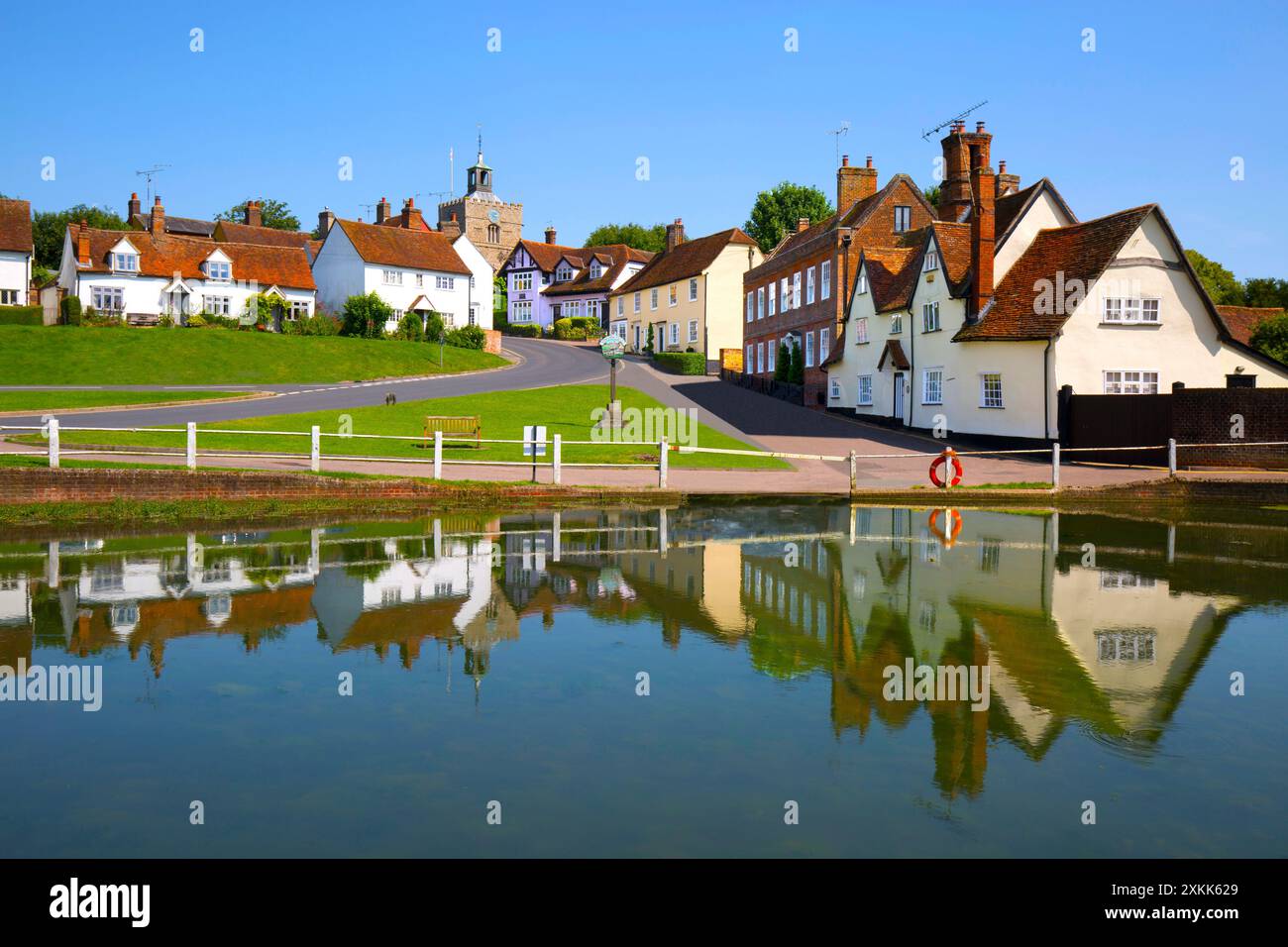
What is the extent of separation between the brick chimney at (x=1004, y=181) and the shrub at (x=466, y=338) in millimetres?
34484

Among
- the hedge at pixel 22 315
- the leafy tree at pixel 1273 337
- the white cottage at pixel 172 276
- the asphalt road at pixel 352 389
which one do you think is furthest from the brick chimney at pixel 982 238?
the hedge at pixel 22 315

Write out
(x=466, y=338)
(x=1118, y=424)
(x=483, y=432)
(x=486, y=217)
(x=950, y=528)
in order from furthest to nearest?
(x=486, y=217), (x=466, y=338), (x=483, y=432), (x=1118, y=424), (x=950, y=528)

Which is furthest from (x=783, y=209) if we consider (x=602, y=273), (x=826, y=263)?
(x=826, y=263)

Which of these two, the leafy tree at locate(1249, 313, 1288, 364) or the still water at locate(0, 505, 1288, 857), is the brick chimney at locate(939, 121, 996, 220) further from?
the still water at locate(0, 505, 1288, 857)

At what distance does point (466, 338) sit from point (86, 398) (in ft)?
98.2

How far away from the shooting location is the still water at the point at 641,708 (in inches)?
258

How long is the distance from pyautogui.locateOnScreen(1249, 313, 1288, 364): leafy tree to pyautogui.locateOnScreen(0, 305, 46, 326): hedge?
6381 centimetres

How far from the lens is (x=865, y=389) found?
1870 inches

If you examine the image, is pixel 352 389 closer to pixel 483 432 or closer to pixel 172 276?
pixel 483 432

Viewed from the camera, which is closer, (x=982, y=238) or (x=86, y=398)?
(x=982, y=238)

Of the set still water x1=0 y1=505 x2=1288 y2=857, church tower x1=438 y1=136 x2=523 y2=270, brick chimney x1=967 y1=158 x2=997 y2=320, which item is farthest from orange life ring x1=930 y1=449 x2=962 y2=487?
church tower x1=438 y1=136 x2=523 y2=270

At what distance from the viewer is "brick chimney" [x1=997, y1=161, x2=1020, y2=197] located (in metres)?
51.6

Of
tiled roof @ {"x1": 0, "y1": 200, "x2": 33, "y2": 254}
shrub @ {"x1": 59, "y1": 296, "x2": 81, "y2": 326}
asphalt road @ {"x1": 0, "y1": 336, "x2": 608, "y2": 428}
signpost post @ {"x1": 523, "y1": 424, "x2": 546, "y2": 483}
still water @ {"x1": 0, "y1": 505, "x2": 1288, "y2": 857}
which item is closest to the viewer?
still water @ {"x1": 0, "y1": 505, "x2": 1288, "y2": 857}
